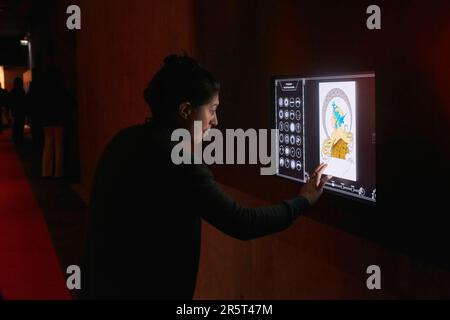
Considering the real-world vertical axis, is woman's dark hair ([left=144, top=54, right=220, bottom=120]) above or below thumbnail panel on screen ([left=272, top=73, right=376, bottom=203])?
above

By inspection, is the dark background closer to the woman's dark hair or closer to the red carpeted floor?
the woman's dark hair

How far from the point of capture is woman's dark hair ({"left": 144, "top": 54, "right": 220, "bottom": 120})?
190 centimetres

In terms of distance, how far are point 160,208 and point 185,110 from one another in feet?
0.99

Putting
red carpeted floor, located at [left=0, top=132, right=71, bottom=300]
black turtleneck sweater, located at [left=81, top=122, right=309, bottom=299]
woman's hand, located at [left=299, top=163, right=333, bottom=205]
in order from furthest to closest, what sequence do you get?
red carpeted floor, located at [left=0, top=132, right=71, bottom=300], woman's hand, located at [left=299, top=163, right=333, bottom=205], black turtleneck sweater, located at [left=81, top=122, right=309, bottom=299]

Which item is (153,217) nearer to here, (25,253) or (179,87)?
(179,87)

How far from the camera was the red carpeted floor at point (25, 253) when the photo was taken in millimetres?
4387

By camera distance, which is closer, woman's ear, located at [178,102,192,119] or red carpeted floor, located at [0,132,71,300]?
woman's ear, located at [178,102,192,119]

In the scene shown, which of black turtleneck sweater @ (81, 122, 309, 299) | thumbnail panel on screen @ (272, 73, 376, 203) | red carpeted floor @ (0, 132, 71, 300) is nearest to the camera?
black turtleneck sweater @ (81, 122, 309, 299)

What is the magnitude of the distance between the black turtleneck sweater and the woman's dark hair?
74mm

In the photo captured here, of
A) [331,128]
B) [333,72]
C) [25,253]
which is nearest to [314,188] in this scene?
[331,128]

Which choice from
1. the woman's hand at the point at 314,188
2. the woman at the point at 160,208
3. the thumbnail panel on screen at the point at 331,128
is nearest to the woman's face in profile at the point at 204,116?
the woman at the point at 160,208

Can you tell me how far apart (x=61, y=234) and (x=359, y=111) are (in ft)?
15.0

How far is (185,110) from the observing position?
190 cm

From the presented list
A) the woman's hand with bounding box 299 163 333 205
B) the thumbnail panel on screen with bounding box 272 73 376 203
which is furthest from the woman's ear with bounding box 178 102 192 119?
the thumbnail panel on screen with bounding box 272 73 376 203
